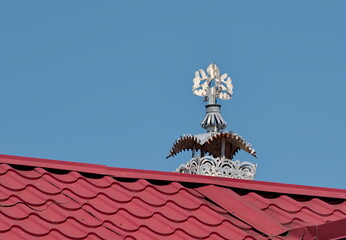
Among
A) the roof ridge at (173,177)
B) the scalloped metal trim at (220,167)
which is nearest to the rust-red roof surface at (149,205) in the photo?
the roof ridge at (173,177)

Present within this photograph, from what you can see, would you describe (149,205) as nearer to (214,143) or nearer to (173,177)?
(173,177)

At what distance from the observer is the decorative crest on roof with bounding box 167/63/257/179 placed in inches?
476

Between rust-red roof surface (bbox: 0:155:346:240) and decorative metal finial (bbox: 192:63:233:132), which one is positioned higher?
decorative metal finial (bbox: 192:63:233:132)

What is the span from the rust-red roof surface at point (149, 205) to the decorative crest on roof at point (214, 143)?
96.9 inches

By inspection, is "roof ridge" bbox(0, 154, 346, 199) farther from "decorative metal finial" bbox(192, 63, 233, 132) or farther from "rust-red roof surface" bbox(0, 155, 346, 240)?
"decorative metal finial" bbox(192, 63, 233, 132)

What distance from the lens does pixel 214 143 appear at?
1306cm

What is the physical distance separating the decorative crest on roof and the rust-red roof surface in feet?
8.08

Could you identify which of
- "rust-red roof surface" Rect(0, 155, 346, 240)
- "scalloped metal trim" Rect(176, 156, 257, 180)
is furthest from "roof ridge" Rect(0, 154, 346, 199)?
"scalloped metal trim" Rect(176, 156, 257, 180)

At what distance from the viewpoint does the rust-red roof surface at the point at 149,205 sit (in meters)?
7.98

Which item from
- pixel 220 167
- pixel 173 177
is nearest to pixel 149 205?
pixel 173 177

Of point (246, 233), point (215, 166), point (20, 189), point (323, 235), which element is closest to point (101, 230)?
point (20, 189)

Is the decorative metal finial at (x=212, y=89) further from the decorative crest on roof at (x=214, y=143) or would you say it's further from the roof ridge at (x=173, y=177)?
the roof ridge at (x=173, y=177)

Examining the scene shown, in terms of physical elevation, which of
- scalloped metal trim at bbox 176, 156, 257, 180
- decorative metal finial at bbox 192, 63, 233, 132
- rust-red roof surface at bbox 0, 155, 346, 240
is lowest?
rust-red roof surface at bbox 0, 155, 346, 240

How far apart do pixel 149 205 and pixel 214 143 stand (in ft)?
14.6
